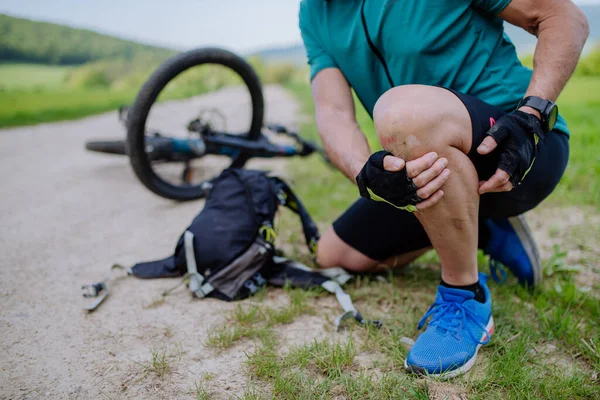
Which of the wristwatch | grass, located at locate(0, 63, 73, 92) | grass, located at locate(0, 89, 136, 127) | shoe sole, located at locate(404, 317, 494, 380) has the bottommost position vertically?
grass, located at locate(0, 89, 136, 127)

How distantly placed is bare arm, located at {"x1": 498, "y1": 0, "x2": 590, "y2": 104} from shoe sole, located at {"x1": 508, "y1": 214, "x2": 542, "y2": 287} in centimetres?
64

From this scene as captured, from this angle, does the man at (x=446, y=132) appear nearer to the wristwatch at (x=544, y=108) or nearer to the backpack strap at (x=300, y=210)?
the wristwatch at (x=544, y=108)

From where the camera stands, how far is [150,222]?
2.59m

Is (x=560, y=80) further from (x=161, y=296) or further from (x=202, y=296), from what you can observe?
(x=161, y=296)

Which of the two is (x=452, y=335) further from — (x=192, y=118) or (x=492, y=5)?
(x=192, y=118)

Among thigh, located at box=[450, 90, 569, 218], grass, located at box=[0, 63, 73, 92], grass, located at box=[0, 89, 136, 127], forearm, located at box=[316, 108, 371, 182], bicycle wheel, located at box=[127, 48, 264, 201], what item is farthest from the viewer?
grass, located at box=[0, 63, 73, 92]

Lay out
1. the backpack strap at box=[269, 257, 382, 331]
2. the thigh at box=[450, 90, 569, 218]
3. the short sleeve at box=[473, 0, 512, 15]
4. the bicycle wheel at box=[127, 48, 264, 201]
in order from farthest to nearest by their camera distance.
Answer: the bicycle wheel at box=[127, 48, 264, 201] → the backpack strap at box=[269, 257, 382, 331] → the short sleeve at box=[473, 0, 512, 15] → the thigh at box=[450, 90, 569, 218]

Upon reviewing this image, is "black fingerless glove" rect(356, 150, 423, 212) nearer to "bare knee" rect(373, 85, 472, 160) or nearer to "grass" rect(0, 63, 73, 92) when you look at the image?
"bare knee" rect(373, 85, 472, 160)

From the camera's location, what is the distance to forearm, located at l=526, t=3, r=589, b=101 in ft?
4.33

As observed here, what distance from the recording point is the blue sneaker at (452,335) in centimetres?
125

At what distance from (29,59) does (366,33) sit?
738 cm

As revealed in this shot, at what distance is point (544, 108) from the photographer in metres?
1.25

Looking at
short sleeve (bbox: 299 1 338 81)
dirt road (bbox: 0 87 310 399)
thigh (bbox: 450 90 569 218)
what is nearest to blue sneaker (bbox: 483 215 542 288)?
thigh (bbox: 450 90 569 218)

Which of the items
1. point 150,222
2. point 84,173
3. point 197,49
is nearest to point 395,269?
point 150,222
